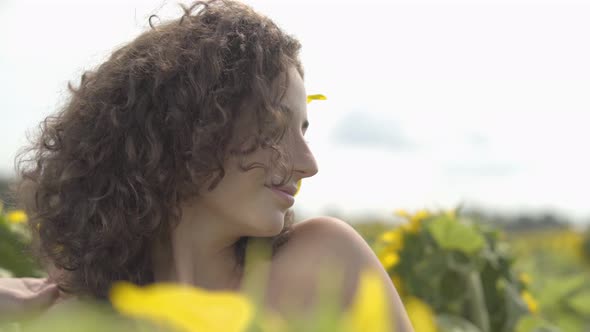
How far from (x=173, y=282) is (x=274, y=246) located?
288 mm

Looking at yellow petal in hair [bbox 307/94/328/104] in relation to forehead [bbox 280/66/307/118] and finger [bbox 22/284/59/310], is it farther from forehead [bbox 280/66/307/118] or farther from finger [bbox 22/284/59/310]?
finger [bbox 22/284/59/310]

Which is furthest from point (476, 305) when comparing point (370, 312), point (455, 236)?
point (370, 312)

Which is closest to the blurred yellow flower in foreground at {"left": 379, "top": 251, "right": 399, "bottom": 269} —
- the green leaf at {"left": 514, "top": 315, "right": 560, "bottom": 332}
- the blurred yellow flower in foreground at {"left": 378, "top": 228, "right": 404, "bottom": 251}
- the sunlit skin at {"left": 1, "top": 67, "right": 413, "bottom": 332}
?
the blurred yellow flower in foreground at {"left": 378, "top": 228, "right": 404, "bottom": 251}

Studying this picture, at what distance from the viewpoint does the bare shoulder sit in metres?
1.65

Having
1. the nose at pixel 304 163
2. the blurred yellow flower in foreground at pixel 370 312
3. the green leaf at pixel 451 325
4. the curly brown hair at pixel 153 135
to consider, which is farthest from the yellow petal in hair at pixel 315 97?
the blurred yellow flower in foreground at pixel 370 312

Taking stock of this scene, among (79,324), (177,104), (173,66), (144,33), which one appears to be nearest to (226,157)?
(177,104)

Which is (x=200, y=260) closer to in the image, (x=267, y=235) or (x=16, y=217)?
(x=267, y=235)

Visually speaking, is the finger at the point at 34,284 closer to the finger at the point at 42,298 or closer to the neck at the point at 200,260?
the finger at the point at 42,298

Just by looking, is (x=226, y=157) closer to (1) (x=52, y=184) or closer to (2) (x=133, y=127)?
(2) (x=133, y=127)

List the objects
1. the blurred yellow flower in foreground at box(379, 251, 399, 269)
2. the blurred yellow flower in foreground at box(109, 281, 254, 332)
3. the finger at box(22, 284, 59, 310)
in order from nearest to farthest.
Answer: the blurred yellow flower in foreground at box(109, 281, 254, 332), the finger at box(22, 284, 59, 310), the blurred yellow flower in foreground at box(379, 251, 399, 269)

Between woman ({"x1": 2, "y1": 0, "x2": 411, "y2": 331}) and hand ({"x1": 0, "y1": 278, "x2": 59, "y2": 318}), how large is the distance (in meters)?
0.06

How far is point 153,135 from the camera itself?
184cm

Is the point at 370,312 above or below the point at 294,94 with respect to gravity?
above

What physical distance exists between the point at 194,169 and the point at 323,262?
1.32ft
